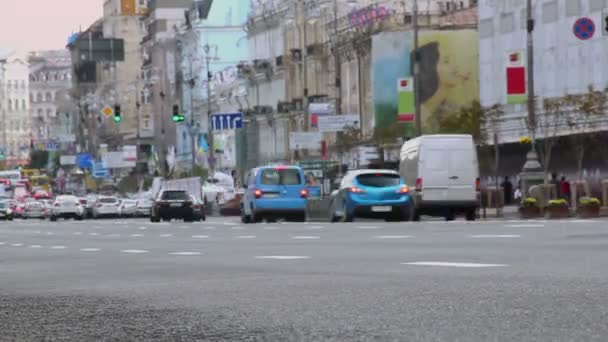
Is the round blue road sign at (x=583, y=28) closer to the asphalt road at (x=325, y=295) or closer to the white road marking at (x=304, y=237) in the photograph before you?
the white road marking at (x=304, y=237)

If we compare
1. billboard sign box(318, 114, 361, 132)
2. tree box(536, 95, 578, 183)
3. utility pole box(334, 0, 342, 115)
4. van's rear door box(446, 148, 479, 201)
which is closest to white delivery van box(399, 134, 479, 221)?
van's rear door box(446, 148, 479, 201)

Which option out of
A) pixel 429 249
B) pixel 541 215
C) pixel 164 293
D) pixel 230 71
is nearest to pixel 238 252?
pixel 429 249

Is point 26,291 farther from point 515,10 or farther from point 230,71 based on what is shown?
point 230,71

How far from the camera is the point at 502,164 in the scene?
90.9 meters

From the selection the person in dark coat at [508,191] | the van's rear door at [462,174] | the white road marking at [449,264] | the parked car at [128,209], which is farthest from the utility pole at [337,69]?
the white road marking at [449,264]

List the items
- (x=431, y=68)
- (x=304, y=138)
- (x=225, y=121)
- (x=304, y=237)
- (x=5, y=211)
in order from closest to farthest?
(x=304, y=237) < (x=5, y=211) < (x=431, y=68) < (x=304, y=138) < (x=225, y=121)

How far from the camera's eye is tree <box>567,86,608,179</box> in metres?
73.9

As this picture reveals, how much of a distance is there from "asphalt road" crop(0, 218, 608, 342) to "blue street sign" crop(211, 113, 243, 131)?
8980 centimetres

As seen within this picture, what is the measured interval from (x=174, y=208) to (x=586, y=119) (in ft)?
56.4

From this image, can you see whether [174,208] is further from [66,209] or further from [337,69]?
[337,69]

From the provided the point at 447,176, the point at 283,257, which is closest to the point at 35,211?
the point at 447,176

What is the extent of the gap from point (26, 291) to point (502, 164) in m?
76.3

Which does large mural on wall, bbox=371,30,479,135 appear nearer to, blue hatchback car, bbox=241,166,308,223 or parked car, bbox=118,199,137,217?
parked car, bbox=118,199,137,217

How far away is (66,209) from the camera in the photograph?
99625 millimetres
